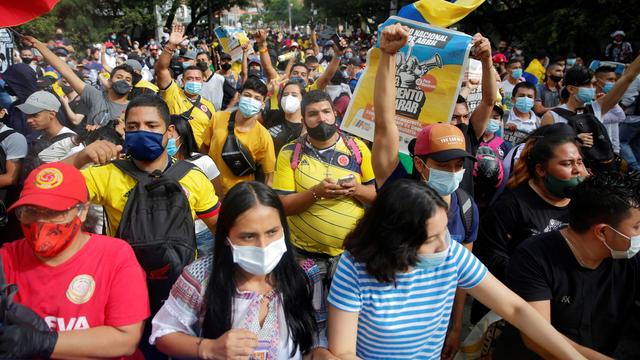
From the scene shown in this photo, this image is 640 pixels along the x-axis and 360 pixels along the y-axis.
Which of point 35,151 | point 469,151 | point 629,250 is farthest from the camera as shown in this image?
point 35,151

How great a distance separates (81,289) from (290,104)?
364 centimetres

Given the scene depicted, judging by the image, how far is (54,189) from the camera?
2.07 m

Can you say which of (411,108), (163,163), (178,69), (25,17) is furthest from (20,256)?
(178,69)

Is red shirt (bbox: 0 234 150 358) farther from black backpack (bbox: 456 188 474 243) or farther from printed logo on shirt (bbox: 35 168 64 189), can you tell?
black backpack (bbox: 456 188 474 243)

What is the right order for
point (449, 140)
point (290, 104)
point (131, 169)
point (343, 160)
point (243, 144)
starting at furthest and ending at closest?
point (290, 104), point (243, 144), point (343, 160), point (131, 169), point (449, 140)

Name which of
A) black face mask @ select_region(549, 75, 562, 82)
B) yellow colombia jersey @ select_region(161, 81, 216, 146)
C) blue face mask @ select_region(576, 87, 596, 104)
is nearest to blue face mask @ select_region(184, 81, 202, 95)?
yellow colombia jersey @ select_region(161, 81, 216, 146)

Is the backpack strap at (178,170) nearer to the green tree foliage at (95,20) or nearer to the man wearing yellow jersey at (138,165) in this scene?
the man wearing yellow jersey at (138,165)

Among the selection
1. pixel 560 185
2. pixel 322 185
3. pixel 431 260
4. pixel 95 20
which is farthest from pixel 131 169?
pixel 95 20

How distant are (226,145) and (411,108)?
191 centimetres

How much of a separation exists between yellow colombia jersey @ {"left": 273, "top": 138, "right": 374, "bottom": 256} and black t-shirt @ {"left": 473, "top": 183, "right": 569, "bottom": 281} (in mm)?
832

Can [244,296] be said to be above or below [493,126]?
above

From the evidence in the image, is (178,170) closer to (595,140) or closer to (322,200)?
(322,200)

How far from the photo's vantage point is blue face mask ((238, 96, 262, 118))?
4.77m

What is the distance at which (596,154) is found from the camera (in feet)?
14.6
